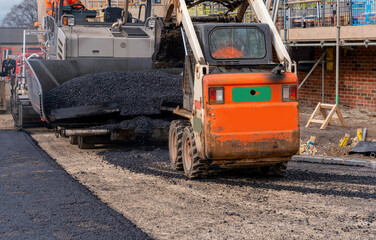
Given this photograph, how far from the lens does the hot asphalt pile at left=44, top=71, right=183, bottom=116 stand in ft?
36.4

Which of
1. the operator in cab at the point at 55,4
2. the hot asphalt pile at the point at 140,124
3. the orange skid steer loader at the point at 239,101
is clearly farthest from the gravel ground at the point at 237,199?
the operator in cab at the point at 55,4

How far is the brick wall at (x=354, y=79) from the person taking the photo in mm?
16125

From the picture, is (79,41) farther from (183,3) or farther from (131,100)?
(183,3)

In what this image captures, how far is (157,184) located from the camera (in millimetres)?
8289

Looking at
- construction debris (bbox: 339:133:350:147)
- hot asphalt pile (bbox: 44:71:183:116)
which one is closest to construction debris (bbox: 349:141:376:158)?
construction debris (bbox: 339:133:350:147)

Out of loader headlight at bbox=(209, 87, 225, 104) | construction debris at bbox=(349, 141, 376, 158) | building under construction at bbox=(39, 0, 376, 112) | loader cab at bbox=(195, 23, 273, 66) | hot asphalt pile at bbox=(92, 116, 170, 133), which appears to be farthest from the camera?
building under construction at bbox=(39, 0, 376, 112)

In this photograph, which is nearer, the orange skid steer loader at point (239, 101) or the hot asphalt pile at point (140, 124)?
the orange skid steer loader at point (239, 101)

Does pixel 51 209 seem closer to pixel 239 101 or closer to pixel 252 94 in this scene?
pixel 239 101

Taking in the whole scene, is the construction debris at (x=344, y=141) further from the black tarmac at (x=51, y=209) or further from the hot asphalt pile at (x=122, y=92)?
the black tarmac at (x=51, y=209)

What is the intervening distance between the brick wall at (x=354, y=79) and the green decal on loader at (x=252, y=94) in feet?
29.1

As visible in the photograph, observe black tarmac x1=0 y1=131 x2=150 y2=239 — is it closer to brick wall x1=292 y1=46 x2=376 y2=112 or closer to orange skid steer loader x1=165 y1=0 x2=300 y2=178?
orange skid steer loader x1=165 y1=0 x2=300 y2=178

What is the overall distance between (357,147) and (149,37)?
5.16 meters

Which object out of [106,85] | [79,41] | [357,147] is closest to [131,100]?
[106,85]

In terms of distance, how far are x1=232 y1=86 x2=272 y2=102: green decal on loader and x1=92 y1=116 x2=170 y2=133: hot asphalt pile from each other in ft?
11.2
